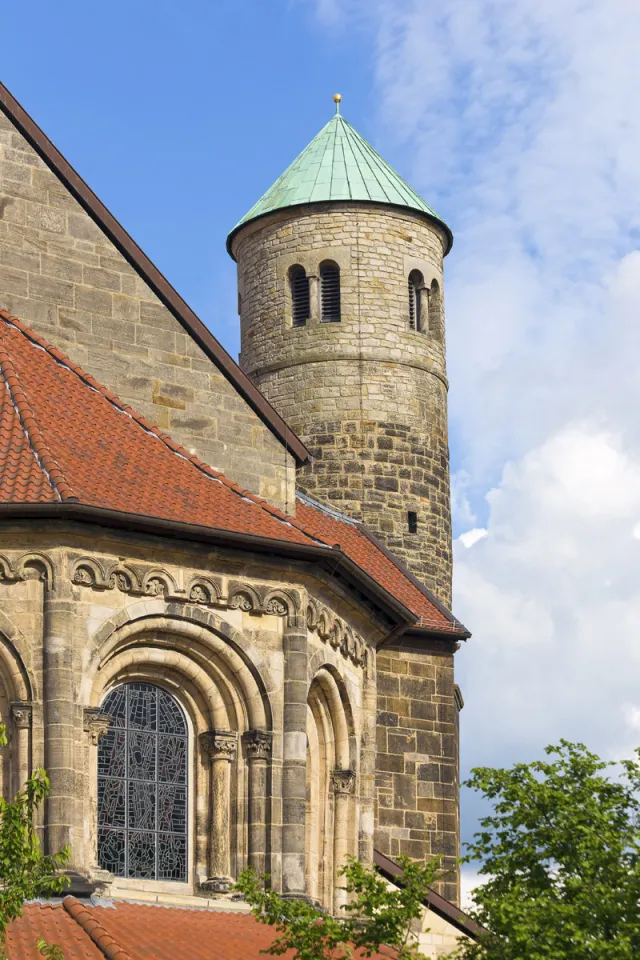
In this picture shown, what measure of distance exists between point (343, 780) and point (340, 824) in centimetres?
55

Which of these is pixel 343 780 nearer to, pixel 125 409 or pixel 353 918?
pixel 125 409

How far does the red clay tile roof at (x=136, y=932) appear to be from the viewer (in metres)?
19.2

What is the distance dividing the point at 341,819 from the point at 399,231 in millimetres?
14491

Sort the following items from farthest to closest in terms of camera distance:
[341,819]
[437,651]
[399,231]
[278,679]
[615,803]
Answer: [399,231]
[437,651]
[341,819]
[278,679]
[615,803]

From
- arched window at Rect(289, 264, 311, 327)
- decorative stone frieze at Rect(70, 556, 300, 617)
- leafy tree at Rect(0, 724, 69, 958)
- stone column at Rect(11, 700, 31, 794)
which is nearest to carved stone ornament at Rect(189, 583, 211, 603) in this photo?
decorative stone frieze at Rect(70, 556, 300, 617)

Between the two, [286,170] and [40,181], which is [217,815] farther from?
[286,170]

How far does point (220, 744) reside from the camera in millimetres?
22766

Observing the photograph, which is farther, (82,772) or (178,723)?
(178,723)

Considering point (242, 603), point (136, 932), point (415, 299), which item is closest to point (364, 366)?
point (415, 299)

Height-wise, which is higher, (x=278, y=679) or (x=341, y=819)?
(x=278, y=679)

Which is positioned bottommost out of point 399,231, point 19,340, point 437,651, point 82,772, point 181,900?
point 181,900

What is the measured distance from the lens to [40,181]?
24938 mm

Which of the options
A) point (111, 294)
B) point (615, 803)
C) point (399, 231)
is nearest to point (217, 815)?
point (615, 803)

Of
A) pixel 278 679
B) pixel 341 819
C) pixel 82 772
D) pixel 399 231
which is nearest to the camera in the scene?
pixel 82 772
